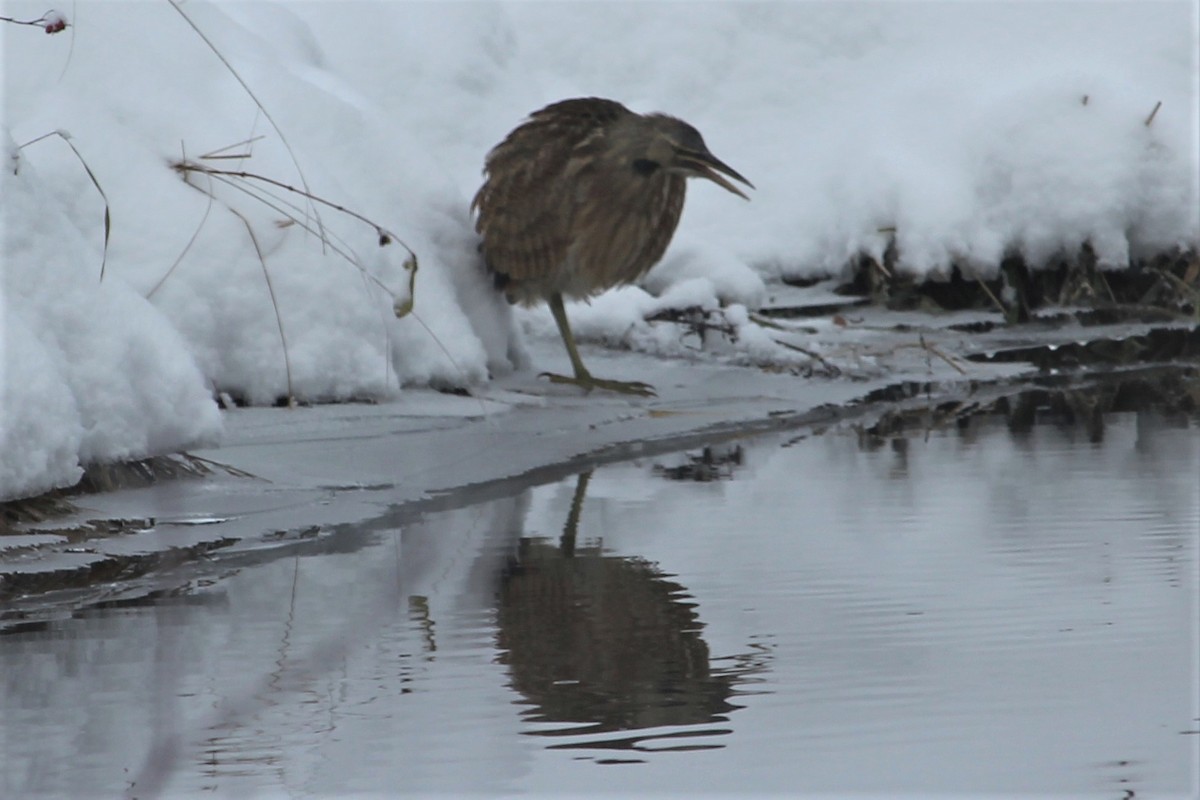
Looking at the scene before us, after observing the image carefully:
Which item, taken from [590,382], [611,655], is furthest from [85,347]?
[590,382]

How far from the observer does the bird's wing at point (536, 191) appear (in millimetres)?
6309

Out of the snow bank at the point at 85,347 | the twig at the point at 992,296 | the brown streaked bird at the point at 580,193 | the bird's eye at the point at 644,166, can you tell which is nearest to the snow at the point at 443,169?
the snow bank at the point at 85,347

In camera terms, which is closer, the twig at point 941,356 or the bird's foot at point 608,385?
the bird's foot at point 608,385

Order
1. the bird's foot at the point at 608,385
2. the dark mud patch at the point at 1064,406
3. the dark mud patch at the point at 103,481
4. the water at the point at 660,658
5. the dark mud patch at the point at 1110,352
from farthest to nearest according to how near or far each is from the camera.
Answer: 1. the dark mud patch at the point at 1110,352
2. the bird's foot at the point at 608,385
3. the dark mud patch at the point at 1064,406
4. the dark mud patch at the point at 103,481
5. the water at the point at 660,658

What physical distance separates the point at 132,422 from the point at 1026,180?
246 inches

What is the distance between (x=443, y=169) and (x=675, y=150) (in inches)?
35.0

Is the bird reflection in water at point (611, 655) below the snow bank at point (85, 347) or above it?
below

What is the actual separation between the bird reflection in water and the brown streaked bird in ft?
9.49

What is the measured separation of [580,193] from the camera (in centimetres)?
629

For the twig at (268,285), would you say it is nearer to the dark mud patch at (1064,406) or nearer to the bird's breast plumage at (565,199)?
the bird's breast plumage at (565,199)

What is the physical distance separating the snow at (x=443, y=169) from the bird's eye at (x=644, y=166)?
67 cm

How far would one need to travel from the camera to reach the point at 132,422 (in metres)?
3.89

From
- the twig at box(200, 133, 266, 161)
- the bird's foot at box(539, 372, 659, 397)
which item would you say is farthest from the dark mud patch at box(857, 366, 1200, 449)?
the twig at box(200, 133, 266, 161)

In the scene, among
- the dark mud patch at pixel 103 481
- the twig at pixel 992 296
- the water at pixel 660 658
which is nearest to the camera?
the water at pixel 660 658
